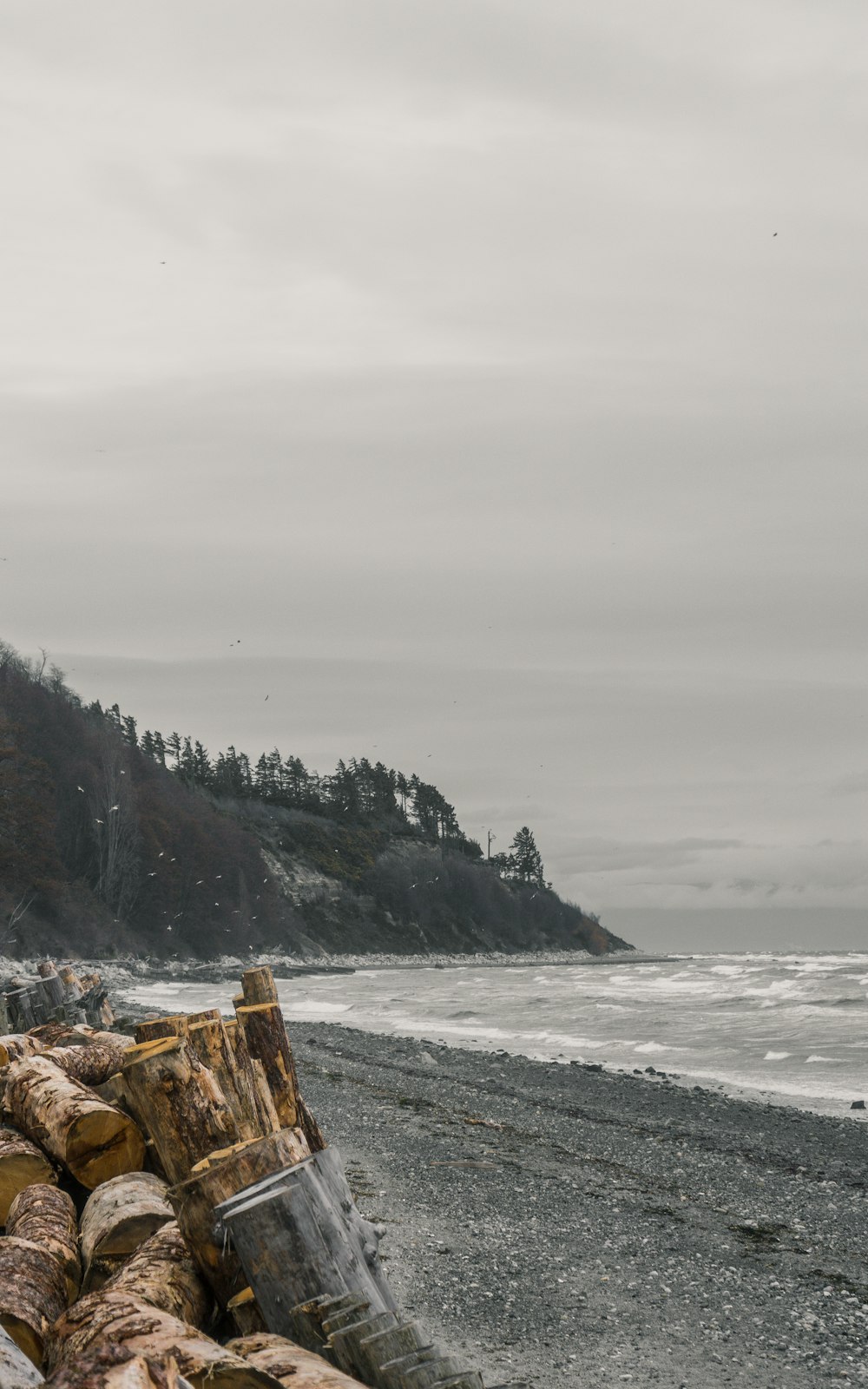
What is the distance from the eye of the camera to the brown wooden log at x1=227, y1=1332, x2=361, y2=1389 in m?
3.86

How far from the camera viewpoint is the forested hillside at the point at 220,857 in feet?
246

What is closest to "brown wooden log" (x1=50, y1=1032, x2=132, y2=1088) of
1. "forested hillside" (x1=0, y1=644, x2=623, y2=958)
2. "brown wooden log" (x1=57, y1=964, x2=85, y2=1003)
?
"brown wooden log" (x1=57, y1=964, x2=85, y2=1003)

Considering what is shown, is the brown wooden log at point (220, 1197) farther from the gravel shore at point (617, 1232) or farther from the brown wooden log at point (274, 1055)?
the brown wooden log at point (274, 1055)

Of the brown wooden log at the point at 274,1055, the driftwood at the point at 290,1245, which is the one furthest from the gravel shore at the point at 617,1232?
the driftwood at the point at 290,1245

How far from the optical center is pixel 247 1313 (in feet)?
15.9

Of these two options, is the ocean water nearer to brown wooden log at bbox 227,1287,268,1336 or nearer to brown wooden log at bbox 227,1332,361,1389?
brown wooden log at bbox 227,1287,268,1336

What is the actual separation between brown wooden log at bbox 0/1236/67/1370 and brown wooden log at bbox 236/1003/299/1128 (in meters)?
2.22

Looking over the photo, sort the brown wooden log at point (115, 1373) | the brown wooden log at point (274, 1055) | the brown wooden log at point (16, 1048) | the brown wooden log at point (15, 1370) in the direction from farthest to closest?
the brown wooden log at point (16, 1048), the brown wooden log at point (274, 1055), the brown wooden log at point (15, 1370), the brown wooden log at point (115, 1373)

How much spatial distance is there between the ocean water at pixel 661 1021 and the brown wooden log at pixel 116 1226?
53.5 feet

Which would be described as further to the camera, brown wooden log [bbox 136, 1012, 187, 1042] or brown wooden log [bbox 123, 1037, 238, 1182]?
brown wooden log [bbox 136, 1012, 187, 1042]

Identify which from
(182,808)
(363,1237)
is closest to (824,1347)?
(363,1237)

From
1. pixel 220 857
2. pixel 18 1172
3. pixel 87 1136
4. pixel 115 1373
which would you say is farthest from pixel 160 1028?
pixel 220 857

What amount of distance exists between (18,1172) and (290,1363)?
3317 millimetres

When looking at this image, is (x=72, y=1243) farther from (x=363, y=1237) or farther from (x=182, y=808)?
(x=182, y=808)
